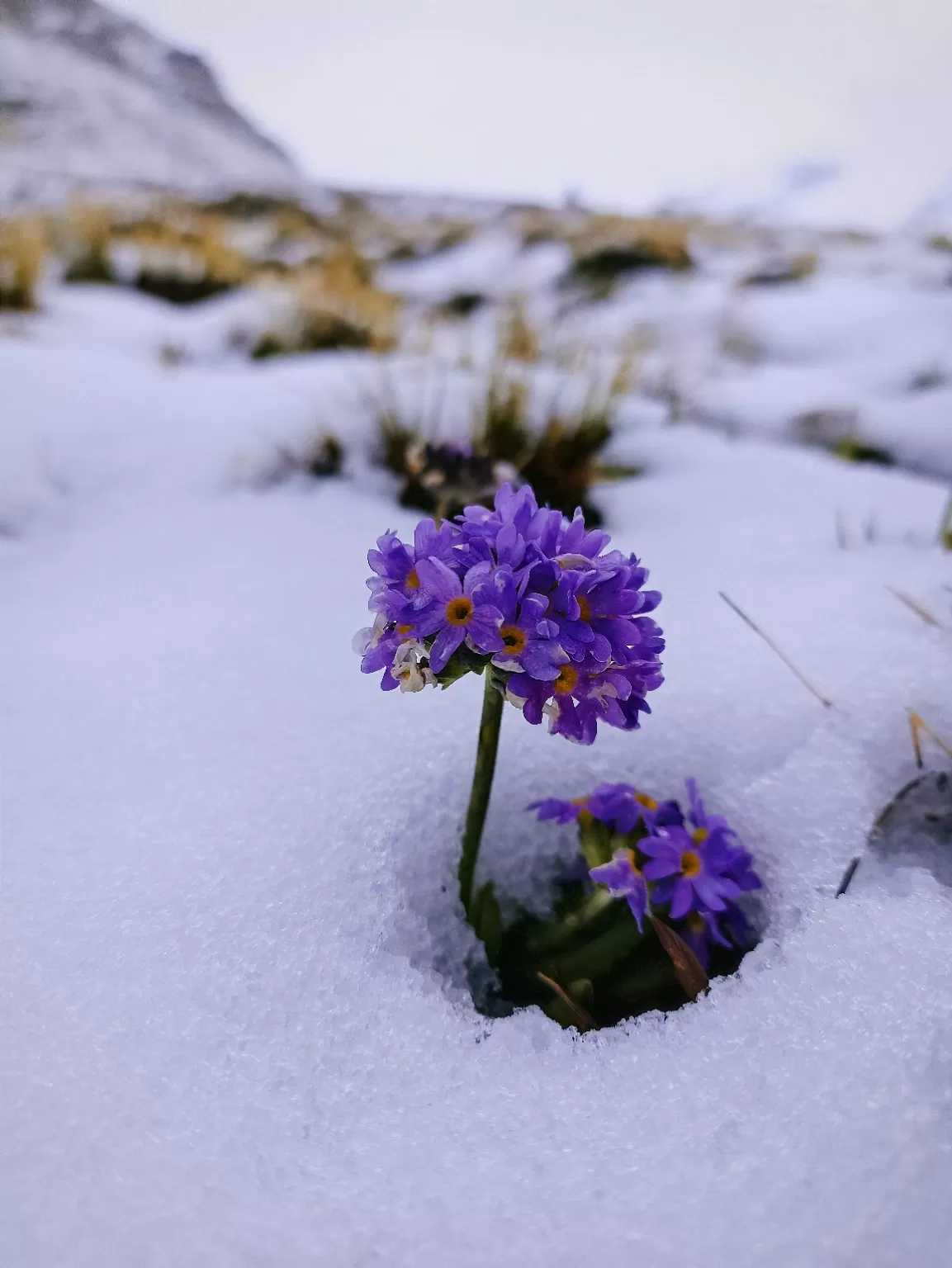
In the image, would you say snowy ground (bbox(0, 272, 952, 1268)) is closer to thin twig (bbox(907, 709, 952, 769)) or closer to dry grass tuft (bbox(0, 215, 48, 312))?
thin twig (bbox(907, 709, 952, 769))

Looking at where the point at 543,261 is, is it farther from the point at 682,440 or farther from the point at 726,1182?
the point at 726,1182

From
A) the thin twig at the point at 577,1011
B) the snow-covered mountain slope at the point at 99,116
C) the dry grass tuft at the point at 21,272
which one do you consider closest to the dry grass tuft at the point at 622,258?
the dry grass tuft at the point at 21,272

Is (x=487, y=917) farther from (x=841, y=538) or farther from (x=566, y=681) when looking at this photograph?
(x=841, y=538)

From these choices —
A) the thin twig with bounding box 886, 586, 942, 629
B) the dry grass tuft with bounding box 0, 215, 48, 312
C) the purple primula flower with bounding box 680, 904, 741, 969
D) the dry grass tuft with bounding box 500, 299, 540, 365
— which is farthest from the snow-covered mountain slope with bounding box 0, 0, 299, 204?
the purple primula flower with bounding box 680, 904, 741, 969

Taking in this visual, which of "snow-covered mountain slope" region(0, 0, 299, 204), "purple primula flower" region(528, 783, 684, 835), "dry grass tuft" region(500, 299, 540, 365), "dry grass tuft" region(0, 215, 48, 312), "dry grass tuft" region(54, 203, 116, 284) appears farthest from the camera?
"snow-covered mountain slope" region(0, 0, 299, 204)

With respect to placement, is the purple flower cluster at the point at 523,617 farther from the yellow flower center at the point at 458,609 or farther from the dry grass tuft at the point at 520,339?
the dry grass tuft at the point at 520,339

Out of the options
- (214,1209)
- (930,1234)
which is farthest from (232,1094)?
(930,1234)
